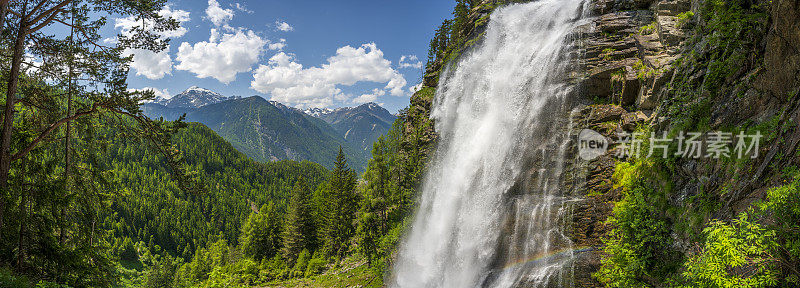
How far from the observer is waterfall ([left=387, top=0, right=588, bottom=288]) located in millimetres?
15344

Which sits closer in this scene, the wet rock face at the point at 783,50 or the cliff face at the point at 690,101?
the wet rock face at the point at 783,50

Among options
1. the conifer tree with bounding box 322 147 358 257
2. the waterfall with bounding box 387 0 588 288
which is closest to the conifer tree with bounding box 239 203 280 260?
the conifer tree with bounding box 322 147 358 257

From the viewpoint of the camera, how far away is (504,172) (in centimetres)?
1831

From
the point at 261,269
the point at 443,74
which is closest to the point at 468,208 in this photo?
the point at 443,74

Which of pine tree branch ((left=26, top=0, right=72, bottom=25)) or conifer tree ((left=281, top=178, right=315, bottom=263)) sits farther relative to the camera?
conifer tree ((left=281, top=178, right=315, bottom=263))

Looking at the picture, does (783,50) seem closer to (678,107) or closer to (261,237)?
(678,107)

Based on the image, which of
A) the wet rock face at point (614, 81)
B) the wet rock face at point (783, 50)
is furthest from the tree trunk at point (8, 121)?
the wet rock face at point (614, 81)

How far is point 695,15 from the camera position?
14.0m

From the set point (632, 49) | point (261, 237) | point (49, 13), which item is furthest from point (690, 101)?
point (261, 237)

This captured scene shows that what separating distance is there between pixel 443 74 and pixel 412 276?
2162 cm

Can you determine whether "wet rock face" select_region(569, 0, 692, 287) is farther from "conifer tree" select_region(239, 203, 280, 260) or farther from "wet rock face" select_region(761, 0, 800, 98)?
"conifer tree" select_region(239, 203, 280, 260)

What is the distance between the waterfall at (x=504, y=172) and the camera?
1534 cm

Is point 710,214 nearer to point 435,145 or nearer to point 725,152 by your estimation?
point 725,152

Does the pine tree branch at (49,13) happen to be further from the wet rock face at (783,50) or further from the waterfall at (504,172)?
the waterfall at (504,172)
